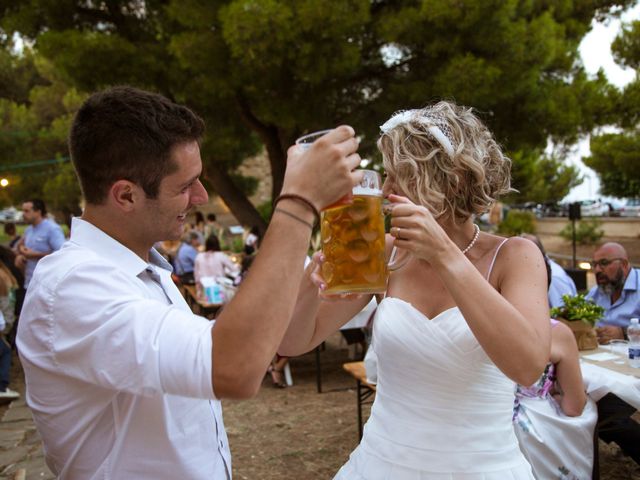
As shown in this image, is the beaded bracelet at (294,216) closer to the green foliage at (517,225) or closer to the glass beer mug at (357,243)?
the glass beer mug at (357,243)

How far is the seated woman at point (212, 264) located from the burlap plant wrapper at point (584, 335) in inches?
220

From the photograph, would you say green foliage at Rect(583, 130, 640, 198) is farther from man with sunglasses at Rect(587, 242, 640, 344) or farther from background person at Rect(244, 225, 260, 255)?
man with sunglasses at Rect(587, 242, 640, 344)

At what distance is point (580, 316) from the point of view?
388cm

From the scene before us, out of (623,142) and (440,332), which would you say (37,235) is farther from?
(623,142)

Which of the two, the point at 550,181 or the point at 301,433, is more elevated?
the point at 550,181

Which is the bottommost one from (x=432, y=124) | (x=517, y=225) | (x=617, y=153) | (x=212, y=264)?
(x=517, y=225)

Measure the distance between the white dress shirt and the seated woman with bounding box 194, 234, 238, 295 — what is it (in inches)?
285

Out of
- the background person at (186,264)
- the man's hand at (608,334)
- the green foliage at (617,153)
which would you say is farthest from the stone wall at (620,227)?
the man's hand at (608,334)

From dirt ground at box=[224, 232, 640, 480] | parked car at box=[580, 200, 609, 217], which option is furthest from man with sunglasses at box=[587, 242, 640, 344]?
parked car at box=[580, 200, 609, 217]

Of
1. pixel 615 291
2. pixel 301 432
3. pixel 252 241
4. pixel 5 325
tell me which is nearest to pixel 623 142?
pixel 252 241

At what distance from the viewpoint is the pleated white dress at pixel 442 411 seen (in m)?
1.70

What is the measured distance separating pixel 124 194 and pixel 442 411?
1.13 metres

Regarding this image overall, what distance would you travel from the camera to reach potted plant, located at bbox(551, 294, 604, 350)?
12.7ft

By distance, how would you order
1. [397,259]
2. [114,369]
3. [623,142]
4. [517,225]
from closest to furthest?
[114,369]
[397,259]
[623,142]
[517,225]
